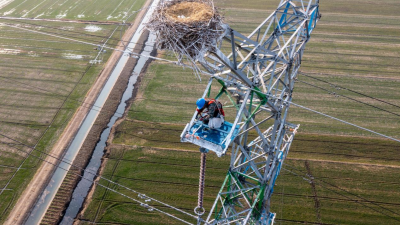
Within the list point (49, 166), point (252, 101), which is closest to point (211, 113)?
point (252, 101)

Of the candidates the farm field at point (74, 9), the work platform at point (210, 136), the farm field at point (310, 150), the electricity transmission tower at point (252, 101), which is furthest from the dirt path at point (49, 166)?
the work platform at point (210, 136)

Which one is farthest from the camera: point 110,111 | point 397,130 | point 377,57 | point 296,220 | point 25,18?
point 25,18

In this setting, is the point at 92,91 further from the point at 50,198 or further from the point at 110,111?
the point at 50,198

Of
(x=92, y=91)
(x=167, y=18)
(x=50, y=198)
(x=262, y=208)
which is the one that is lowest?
(x=50, y=198)

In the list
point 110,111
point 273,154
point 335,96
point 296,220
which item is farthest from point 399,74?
point 110,111

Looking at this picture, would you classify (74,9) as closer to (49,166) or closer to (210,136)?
(49,166)

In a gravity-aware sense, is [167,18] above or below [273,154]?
above

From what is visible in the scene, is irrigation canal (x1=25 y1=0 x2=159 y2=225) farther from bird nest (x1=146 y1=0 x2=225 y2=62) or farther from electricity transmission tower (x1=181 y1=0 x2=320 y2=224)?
electricity transmission tower (x1=181 y1=0 x2=320 y2=224)
